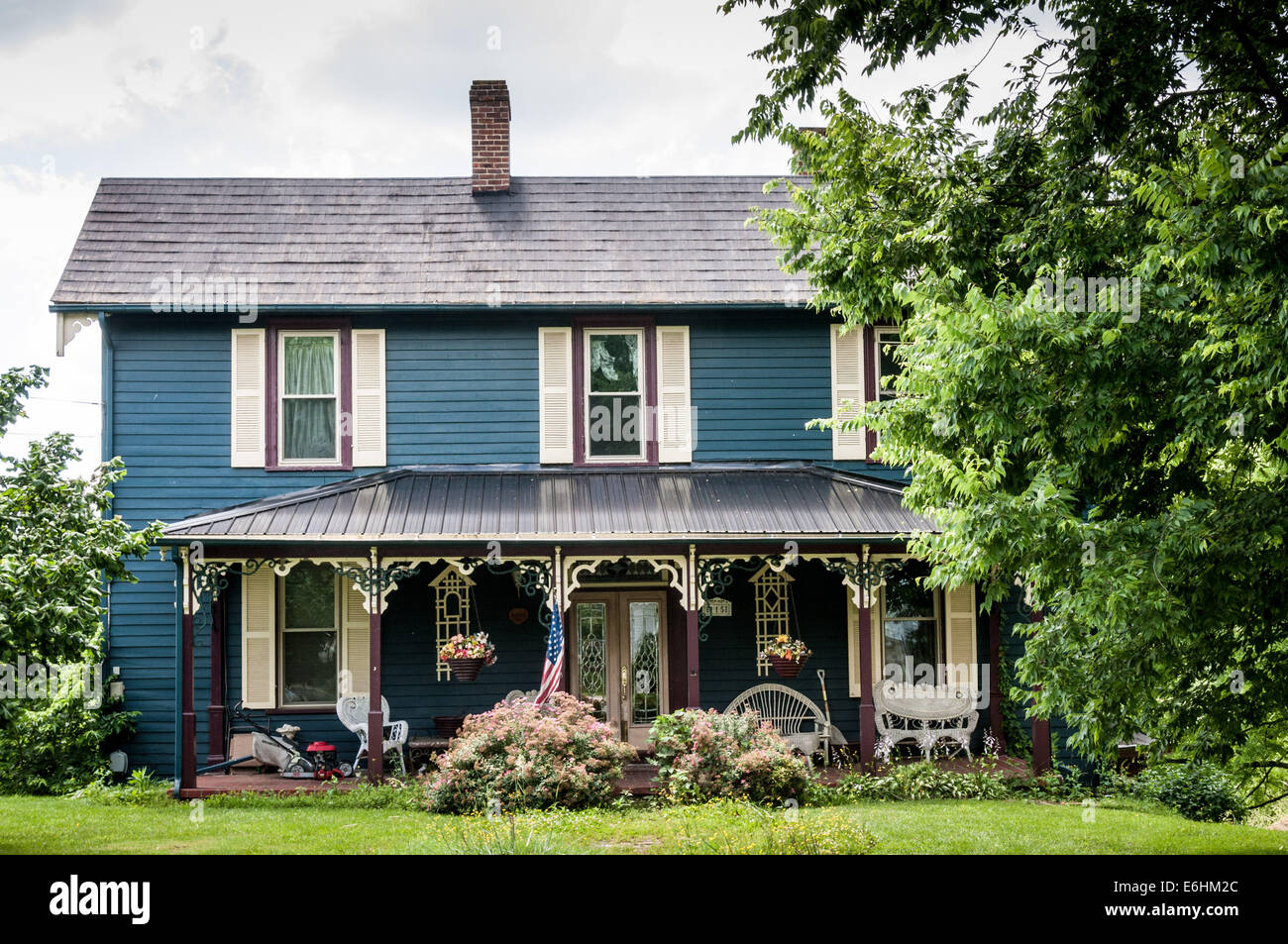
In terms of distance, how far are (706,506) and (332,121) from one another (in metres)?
8.44

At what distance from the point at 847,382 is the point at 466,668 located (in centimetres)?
618

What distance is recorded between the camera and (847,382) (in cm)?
1428

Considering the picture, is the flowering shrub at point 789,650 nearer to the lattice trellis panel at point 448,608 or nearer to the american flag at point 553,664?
the american flag at point 553,664

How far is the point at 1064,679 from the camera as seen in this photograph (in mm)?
7242

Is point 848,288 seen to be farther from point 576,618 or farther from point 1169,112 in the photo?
point 576,618

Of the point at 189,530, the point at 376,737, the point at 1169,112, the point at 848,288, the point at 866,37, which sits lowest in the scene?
the point at 376,737

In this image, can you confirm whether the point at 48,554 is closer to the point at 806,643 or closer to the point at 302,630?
the point at 302,630

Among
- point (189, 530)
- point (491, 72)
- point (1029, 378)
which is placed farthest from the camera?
point (491, 72)

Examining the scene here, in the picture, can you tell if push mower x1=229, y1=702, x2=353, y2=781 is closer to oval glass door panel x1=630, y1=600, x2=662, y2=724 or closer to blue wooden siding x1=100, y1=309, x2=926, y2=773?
blue wooden siding x1=100, y1=309, x2=926, y2=773

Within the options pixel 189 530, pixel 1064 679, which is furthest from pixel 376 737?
pixel 1064 679

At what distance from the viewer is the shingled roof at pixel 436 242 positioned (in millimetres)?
13969

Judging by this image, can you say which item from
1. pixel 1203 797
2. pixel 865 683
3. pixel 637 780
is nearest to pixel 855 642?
pixel 865 683

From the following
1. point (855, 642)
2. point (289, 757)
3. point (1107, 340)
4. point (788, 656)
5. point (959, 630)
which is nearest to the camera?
point (1107, 340)
